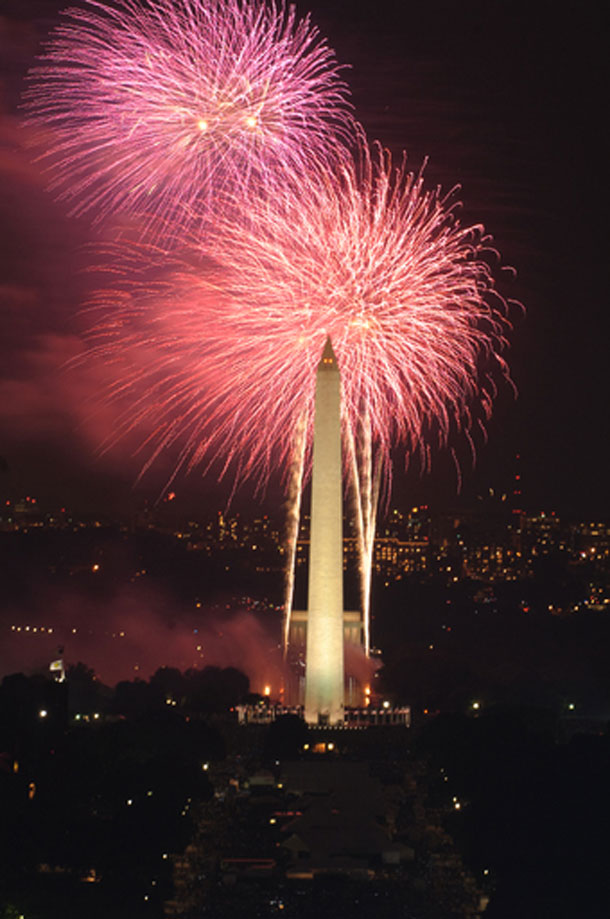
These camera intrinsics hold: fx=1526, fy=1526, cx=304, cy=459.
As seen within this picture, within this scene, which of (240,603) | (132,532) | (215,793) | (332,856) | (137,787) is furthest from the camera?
(132,532)

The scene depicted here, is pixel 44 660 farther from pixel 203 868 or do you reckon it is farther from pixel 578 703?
pixel 203 868

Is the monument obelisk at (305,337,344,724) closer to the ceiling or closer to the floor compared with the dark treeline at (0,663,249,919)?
closer to the ceiling

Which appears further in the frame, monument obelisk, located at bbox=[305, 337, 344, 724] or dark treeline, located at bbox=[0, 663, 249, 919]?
monument obelisk, located at bbox=[305, 337, 344, 724]

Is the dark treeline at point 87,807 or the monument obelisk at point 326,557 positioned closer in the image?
the dark treeline at point 87,807

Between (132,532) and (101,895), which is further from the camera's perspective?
(132,532)

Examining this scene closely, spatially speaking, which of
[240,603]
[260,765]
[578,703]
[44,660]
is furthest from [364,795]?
[240,603]

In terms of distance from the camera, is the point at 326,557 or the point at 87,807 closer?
the point at 87,807

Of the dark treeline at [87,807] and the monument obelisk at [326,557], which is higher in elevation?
the monument obelisk at [326,557]

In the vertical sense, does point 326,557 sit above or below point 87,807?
above
